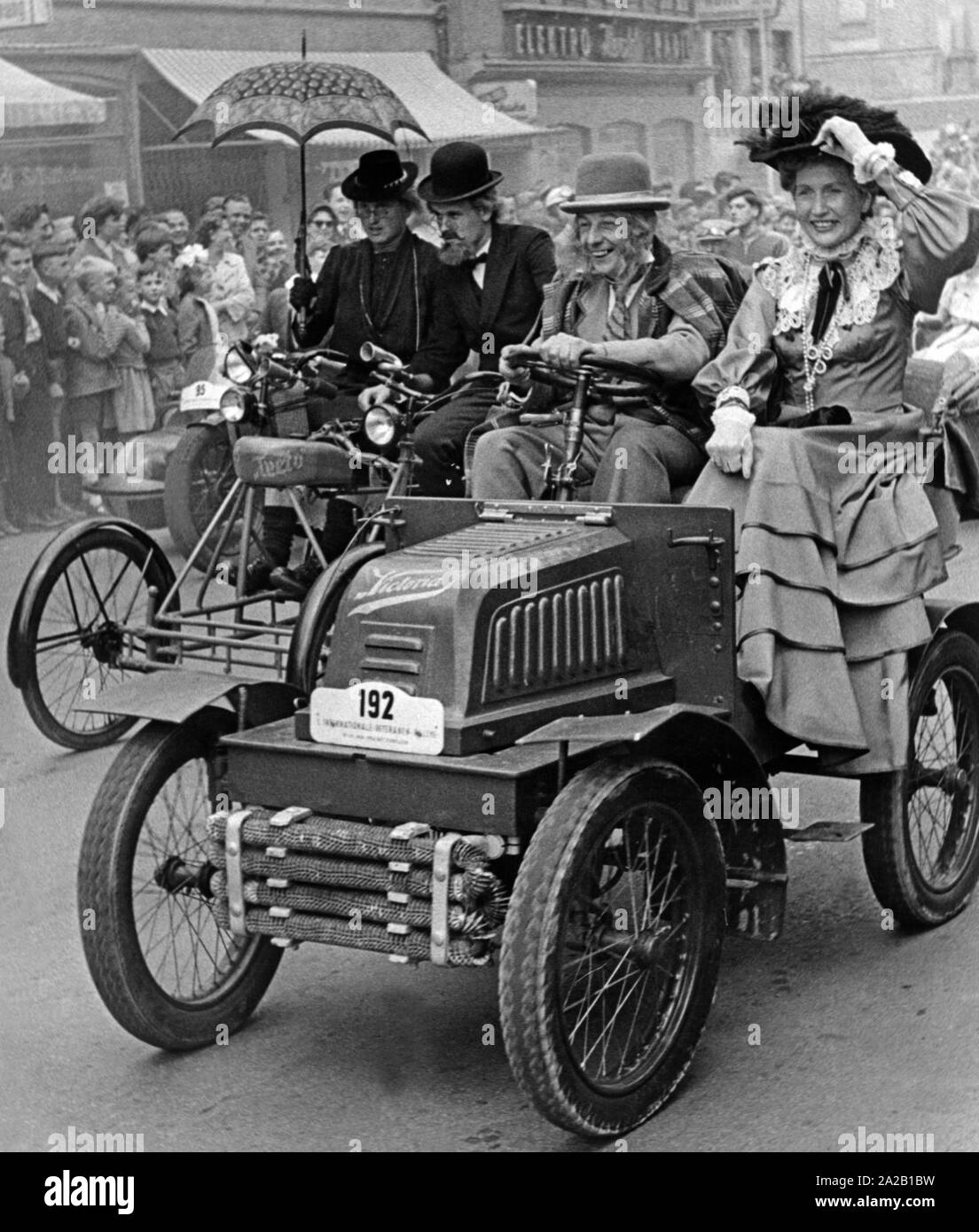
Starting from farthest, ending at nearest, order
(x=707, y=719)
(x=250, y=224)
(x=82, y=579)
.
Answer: (x=250, y=224), (x=82, y=579), (x=707, y=719)

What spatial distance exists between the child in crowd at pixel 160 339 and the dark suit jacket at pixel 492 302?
633cm

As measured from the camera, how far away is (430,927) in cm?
409

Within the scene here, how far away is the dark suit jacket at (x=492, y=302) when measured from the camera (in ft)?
25.1

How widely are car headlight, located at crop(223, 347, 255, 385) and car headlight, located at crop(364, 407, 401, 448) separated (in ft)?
2.58

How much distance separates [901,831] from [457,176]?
11.3ft

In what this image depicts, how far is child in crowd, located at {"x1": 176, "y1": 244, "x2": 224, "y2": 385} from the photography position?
46.1ft

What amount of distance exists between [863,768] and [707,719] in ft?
2.71

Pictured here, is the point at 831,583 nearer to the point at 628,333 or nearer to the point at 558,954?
the point at 628,333

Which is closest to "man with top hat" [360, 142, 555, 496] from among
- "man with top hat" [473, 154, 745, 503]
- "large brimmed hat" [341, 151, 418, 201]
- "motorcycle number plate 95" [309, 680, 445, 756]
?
"large brimmed hat" [341, 151, 418, 201]

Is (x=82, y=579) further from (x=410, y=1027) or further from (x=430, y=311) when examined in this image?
(x=410, y=1027)

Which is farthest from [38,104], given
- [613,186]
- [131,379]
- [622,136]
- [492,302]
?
[613,186]

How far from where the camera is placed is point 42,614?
7.50 meters

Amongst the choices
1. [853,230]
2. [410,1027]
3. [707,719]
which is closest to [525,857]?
[707,719]
